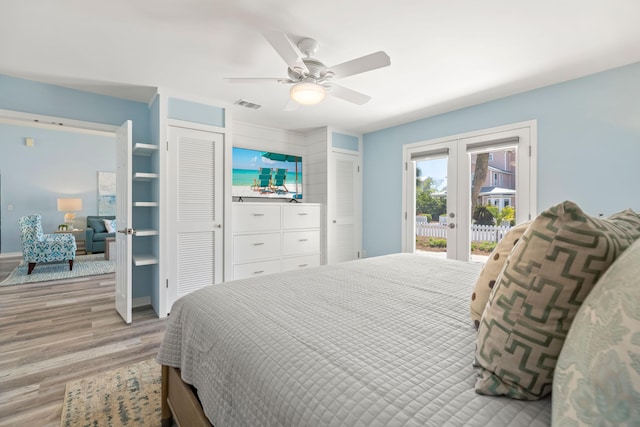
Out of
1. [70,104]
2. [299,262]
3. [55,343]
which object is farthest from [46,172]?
[299,262]

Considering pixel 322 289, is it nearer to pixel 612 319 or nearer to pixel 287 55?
pixel 612 319

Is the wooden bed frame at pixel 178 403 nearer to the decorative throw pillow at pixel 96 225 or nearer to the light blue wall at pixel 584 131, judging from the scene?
the light blue wall at pixel 584 131

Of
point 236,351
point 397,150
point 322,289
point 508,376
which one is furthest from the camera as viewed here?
point 397,150

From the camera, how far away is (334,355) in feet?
2.73

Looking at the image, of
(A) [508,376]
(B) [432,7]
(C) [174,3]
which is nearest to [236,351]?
(A) [508,376]

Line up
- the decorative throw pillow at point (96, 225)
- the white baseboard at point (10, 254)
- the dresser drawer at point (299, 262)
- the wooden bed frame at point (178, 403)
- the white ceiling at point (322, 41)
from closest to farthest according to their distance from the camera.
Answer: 1. the wooden bed frame at point (178, 403)
2. the white ceiling at point (322, 41)
3. the dresser drawer at point (299, 262)
4. the white baseboard at point (10, 254)
5. the decorative throw pillow at point (96, 225)

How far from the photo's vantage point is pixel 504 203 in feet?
11.1

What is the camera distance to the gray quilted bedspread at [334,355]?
2.08ft

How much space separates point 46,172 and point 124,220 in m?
5.74

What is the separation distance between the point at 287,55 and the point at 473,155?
9.09 feet

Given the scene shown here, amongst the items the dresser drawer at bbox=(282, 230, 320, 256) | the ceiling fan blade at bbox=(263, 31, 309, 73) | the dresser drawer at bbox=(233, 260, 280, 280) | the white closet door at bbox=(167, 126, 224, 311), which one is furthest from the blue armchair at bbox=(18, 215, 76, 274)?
the ceiling fan blade at bbox=(263, 31, 309, 73)

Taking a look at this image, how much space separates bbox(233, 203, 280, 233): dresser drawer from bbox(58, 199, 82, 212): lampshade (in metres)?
5.40

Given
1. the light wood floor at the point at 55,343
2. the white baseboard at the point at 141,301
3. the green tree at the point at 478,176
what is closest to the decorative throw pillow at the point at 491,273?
the light wood floor at the point at 55,343

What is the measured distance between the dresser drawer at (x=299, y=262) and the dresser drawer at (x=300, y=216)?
456 mm
